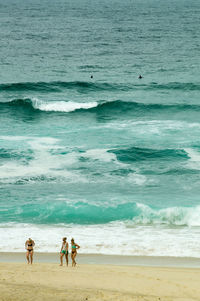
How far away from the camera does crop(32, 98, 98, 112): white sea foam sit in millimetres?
50872

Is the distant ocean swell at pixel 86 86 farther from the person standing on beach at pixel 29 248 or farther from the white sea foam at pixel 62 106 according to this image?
the person standing on beach at pixel 29 248

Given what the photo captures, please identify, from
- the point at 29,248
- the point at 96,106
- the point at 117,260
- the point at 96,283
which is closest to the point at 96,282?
the point at 96,283

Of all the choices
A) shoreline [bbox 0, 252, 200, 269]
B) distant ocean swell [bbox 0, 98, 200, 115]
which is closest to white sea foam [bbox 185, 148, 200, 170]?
distant ocean swell [bbox 0, 98, 200, 115]

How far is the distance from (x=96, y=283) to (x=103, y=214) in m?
9.97

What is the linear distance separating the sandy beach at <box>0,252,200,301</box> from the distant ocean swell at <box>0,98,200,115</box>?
30856 mm

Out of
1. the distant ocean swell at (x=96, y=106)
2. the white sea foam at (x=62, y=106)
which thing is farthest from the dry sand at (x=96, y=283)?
the white sea foam at (x=62, y=106)

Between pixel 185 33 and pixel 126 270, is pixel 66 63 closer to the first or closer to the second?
pixel 185 33

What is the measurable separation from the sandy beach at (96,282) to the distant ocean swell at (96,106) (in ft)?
101

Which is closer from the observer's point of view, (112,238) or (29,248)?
(29,248)

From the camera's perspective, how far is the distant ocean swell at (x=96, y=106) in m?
50.1

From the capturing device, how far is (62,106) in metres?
51.5

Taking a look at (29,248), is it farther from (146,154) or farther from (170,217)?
(146,154)

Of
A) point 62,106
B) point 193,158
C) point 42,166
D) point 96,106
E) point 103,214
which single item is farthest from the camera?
point 96,106

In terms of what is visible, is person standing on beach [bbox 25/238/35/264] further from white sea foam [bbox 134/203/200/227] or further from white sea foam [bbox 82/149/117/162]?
white sea foam [bbox 82/149/117/162]
